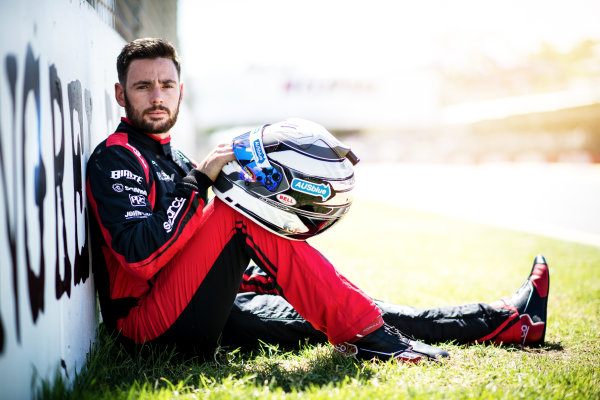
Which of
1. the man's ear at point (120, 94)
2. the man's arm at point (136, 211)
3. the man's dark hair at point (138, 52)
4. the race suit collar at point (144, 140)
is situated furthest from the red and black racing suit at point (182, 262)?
the man's dark hair at point (138, 52)

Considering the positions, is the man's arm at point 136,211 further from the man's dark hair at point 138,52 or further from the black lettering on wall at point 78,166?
the man's dark hair at point 138,52

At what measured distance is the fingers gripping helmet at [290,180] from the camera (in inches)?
85.0

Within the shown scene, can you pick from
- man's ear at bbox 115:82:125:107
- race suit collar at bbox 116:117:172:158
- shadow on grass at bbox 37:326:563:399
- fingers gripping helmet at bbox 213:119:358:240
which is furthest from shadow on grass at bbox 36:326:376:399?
man's ear at bbox 115:82:125:107

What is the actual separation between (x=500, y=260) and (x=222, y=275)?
437 centimetres

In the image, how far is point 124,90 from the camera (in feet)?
8.49

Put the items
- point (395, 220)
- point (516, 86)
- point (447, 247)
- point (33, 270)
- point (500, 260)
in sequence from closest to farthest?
point (33, 270) → point (500, 260) → point (447, 247) → point (395, 220) → point (516, 86)

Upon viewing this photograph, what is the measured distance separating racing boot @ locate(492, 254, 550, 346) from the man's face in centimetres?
210

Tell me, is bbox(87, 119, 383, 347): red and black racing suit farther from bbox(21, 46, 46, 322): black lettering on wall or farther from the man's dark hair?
the man's dark hair

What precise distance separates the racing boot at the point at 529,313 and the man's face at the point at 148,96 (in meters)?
2.10

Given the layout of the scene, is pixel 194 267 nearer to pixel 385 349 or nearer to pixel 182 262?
pixel 182 262

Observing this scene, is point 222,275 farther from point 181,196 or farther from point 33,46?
point 33,46

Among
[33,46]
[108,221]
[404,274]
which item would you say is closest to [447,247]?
[404,274]

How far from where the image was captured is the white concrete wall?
1474 mm

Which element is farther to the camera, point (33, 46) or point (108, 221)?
point (108, 221)
